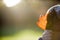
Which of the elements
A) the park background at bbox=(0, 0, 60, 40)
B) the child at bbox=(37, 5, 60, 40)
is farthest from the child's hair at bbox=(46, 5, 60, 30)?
the park background at bbox=(0, 0, 60, 40)

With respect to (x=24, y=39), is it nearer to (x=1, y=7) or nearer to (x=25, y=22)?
(x=25, y=22)

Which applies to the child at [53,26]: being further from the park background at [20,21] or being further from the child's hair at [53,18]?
the park background at [20,21]

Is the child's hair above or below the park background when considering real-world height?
below

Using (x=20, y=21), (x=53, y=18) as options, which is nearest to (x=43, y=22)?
(x=53, y=18)

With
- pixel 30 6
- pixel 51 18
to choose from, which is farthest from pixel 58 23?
pixel 30 6

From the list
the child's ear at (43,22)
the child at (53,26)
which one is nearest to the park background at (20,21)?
the child's ear at (43,22)

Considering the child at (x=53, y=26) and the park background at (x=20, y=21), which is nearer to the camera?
the child at (x=53, y=26)

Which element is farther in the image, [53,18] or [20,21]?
[20,21]

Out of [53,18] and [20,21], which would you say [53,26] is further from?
[20,21]

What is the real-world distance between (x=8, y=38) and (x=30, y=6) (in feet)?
1.11

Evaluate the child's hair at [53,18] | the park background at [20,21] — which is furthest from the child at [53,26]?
the park background at [20,21]

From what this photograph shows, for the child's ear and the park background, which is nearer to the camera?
the child's ear

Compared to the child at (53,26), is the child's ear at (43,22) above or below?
above

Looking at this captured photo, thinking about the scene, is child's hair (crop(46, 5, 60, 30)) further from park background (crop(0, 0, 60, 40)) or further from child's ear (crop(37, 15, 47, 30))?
park background (crop(0, 0, 60, 40))
